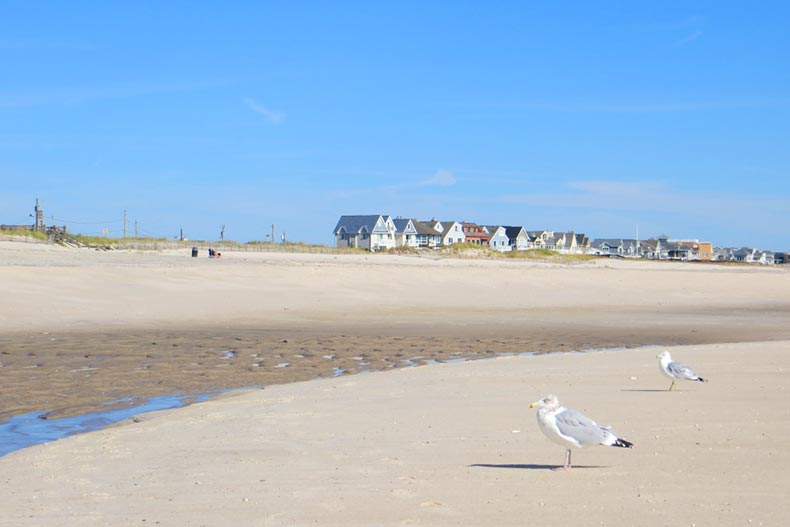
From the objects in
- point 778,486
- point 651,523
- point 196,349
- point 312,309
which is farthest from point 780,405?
point 312,309

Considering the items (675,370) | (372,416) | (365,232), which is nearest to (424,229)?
(365,232)

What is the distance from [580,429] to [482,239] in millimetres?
139176

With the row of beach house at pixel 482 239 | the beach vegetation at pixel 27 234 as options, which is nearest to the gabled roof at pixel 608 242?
the row of beach house at pixel 482 239

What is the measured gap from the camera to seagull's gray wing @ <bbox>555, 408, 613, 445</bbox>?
711 centimetres

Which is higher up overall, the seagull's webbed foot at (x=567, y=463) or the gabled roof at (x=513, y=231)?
the gabled roof at (x=513, y=231)

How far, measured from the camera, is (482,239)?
478 feet

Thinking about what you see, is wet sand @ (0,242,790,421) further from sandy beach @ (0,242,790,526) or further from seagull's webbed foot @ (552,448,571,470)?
seagull's webbed foot @ (552,448,571,470)

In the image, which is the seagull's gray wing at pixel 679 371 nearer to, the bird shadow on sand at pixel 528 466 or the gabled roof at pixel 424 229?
the bird shadow on sand at pixel 528 466

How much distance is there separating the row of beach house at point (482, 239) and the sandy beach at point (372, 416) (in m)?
85.8

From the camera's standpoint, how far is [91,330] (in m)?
21.2

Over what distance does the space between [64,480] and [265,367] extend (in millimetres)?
8141

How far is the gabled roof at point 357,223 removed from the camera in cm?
11944

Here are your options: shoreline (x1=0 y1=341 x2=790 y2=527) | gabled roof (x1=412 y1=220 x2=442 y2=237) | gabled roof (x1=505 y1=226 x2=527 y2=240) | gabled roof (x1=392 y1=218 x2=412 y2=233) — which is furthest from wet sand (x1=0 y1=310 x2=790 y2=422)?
gabled roof (x1=505 y1=226 x2=527 y2=240)

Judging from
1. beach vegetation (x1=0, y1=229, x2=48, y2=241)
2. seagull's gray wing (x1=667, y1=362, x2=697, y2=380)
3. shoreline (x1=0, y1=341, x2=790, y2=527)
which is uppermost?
beach vegetation (x1=0, y1=229, x2=48, y2=241)
